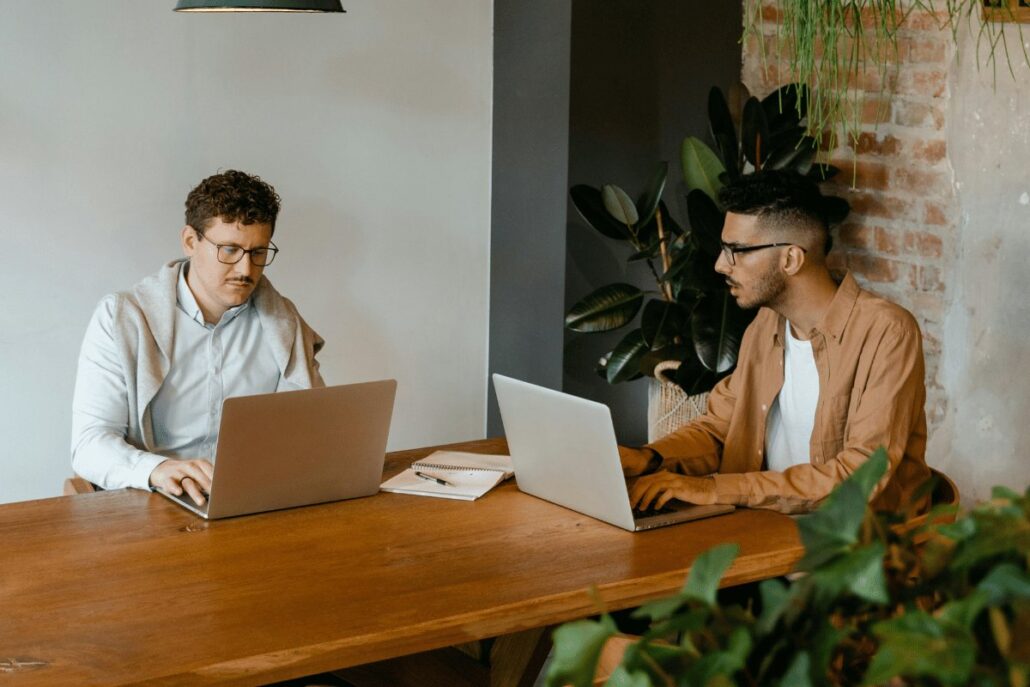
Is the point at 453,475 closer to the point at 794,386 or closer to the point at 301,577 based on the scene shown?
the point at 301,577

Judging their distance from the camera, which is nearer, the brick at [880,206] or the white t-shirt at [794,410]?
the white t-shirt at [794,410]

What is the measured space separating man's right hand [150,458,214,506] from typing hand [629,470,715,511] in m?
0.90

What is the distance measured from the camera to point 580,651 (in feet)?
2.73

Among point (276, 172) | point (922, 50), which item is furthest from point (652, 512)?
point (276, 172)

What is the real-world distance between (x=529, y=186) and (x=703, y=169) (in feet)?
2.49

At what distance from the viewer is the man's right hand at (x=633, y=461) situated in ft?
9.14

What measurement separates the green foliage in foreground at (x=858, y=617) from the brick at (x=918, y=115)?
3.13m

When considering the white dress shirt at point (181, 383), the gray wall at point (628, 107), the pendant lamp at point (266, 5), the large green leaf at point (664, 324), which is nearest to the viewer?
the pendant lamp at point (266, 5)

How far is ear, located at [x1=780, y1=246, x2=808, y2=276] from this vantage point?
3.01 meters

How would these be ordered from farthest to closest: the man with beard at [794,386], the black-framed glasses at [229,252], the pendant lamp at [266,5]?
1. the black-framed glasses at [229,252]
2. the man with beard at [794,386]
3. the pendant lamp at [266,5]

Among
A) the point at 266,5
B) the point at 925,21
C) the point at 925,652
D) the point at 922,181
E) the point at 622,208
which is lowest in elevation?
the point at 925,652

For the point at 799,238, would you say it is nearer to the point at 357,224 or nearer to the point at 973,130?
the point at 973,130

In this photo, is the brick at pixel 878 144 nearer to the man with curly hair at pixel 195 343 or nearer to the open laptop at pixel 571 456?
the open laptop at pixel 571 456

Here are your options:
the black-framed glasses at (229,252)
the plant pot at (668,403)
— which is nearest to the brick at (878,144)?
the plant pot at (668,403)
